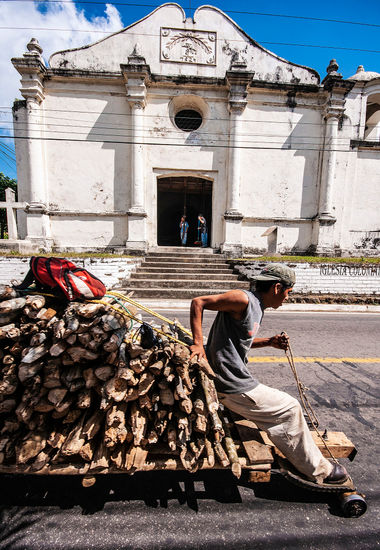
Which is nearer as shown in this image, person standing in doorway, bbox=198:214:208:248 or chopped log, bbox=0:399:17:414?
chopped log, bbox=0:399:17:414

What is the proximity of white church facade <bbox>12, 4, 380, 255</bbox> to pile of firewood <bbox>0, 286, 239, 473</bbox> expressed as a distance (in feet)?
33.2

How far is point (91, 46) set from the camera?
1155 centimetres

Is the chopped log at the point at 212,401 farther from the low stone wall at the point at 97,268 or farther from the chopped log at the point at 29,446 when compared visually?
the low stone wall at the point at 97,268

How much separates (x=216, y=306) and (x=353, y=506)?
1630mm

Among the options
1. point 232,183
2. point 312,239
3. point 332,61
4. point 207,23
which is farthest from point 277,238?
point 207,23

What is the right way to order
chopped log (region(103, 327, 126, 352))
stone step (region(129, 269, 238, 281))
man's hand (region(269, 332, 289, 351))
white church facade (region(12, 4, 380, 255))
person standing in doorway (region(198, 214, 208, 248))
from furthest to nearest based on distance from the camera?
person standing in doorway (region(198, 214, 208, 248))
white church facade (region(12, 4, 380, 255))
stone step (region(129, 269, 238, 281))
man's hand (region(269, 332, 289, 351))
chopped log (region(103, 327, 126, 352))

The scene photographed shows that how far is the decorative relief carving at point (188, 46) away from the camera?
38.5ft

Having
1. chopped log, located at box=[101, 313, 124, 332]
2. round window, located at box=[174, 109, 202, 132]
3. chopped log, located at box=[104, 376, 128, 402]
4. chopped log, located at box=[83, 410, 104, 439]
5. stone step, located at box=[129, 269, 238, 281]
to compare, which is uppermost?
round window, located at box=[174, 109, 202, 132]

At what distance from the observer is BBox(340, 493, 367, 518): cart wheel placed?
1.88 metres

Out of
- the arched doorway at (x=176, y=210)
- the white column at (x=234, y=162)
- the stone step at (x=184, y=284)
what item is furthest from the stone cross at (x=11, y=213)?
the white column at (x=234, y=162)

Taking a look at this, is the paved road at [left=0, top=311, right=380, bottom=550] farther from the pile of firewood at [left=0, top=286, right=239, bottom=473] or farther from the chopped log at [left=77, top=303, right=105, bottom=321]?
the chopped log at [left=77, top=303, right=105, bottom=321]

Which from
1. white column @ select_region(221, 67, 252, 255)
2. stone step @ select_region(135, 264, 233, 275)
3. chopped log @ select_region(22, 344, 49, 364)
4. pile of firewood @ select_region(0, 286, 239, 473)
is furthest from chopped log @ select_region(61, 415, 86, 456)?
white column @ select_region(221, 67, 252, 255)

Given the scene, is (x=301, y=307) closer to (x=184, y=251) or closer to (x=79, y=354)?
(x=184, y=251)

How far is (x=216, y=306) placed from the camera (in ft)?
6.94
